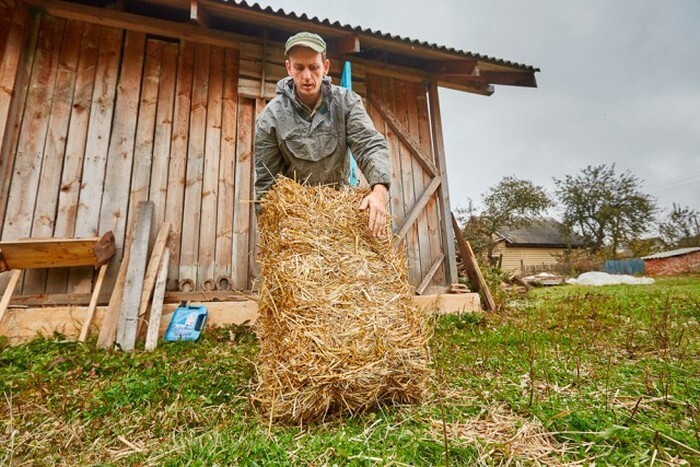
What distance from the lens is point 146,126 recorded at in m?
Answer: 4.35

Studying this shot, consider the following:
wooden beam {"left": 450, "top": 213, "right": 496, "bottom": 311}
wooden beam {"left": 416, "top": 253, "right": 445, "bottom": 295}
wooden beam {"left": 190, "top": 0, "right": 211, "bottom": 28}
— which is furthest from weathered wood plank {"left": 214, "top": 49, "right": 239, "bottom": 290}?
wooden beam {"left": 450, "top": 213, "right": 496, "bottom": 311}

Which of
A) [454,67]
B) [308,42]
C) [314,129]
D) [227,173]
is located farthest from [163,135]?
[454,67]

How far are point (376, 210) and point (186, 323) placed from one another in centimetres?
269

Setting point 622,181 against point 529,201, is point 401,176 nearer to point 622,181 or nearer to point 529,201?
point 529,201

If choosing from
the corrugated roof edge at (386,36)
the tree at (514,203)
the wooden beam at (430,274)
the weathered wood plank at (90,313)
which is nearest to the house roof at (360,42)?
the corrugated roof edge at (386,36)

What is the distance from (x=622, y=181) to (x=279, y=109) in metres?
43.2

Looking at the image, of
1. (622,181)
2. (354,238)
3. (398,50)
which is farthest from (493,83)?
(622,181)

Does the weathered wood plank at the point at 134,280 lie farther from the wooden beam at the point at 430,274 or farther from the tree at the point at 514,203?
the tree at the point at 514,203

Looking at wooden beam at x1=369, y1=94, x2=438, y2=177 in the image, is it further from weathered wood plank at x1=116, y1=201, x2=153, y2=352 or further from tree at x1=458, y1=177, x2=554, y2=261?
tree at x1=458, y1=177, x2=554, y2=261

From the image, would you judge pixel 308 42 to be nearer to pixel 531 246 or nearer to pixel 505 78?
pixel 505 78

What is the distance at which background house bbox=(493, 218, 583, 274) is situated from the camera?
32312 millimetres

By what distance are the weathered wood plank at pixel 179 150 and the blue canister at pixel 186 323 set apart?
2.03ft

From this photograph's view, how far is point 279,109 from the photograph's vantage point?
2.57 meters

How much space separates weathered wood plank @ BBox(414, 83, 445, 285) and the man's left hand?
11.3 ft
